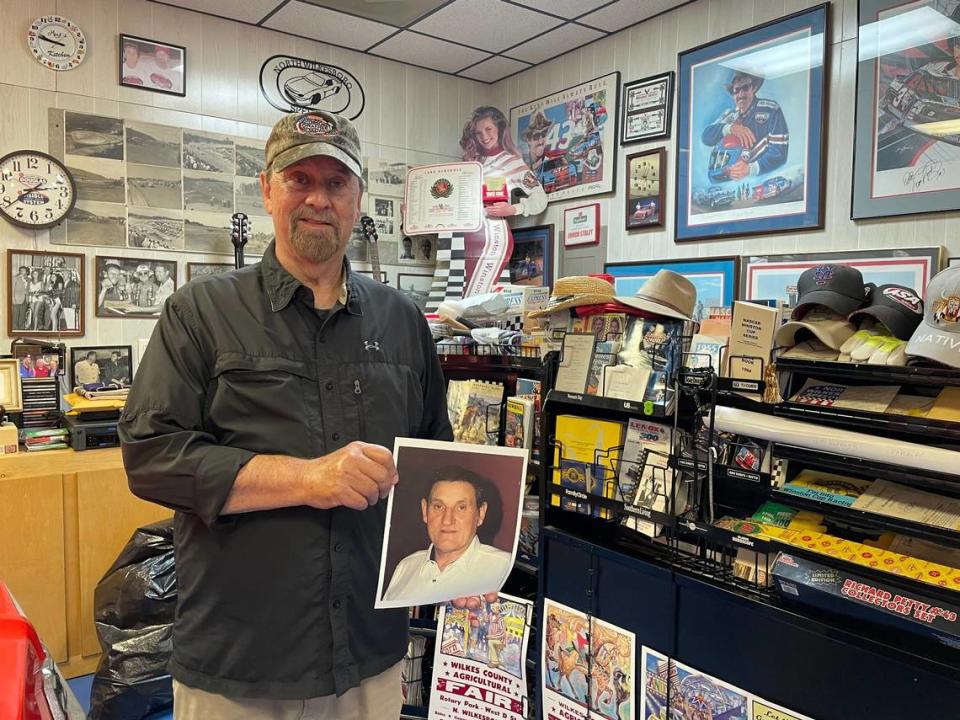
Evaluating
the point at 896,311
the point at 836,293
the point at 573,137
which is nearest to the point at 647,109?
the point at 573,137

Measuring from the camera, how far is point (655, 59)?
3.68 meters

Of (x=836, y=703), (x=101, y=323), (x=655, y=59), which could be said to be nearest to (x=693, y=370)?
(x=836, y=703)

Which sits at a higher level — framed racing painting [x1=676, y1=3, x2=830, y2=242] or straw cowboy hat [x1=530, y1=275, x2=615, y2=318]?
framed racing painting [x1=676, y1=3, x2=830, y2=242]

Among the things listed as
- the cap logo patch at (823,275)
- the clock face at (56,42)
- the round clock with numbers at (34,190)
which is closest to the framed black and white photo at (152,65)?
the clock face at (56,42)

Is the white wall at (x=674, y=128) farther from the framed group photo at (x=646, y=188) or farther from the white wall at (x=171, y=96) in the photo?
the white wall at (x=171, y=96)

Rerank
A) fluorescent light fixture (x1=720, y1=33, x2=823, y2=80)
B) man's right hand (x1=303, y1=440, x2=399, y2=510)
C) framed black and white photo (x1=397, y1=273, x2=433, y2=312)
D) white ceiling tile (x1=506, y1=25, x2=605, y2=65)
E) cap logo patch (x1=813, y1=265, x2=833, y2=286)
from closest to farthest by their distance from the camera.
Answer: man's right hand (x1=303, y1=440, x2=399, y2=510), cap logo patch (x1=813, y1=265, x2=833, y2=286), fluorescent light fixture (x1=720, y1=33, x2=823, y2=80), white ceiling tile (x1=506, y1=25, x2=605, y2=65), framed black and white photo (x1=397, y1=273, x2=433, y2=312)

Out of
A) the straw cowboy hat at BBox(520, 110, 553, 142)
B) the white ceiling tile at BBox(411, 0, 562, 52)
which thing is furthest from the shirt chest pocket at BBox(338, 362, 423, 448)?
the straw cowboy hat at BBox(520, 110, 553, 142)

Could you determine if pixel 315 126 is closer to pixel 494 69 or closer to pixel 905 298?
pixel 905 298

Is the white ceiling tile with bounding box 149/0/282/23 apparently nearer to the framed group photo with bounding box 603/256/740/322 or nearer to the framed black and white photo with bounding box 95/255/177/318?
the framed black and white photo with bounding box 95/255/177/318

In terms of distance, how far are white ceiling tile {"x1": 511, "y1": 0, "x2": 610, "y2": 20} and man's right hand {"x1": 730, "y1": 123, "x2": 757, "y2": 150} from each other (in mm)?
922

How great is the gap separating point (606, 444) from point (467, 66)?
10.8ft

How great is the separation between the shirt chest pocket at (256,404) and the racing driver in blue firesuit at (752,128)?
261 centimetres

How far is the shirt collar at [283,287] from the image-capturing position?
141cm

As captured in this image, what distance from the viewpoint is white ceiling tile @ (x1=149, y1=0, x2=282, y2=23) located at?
365 centimetres
